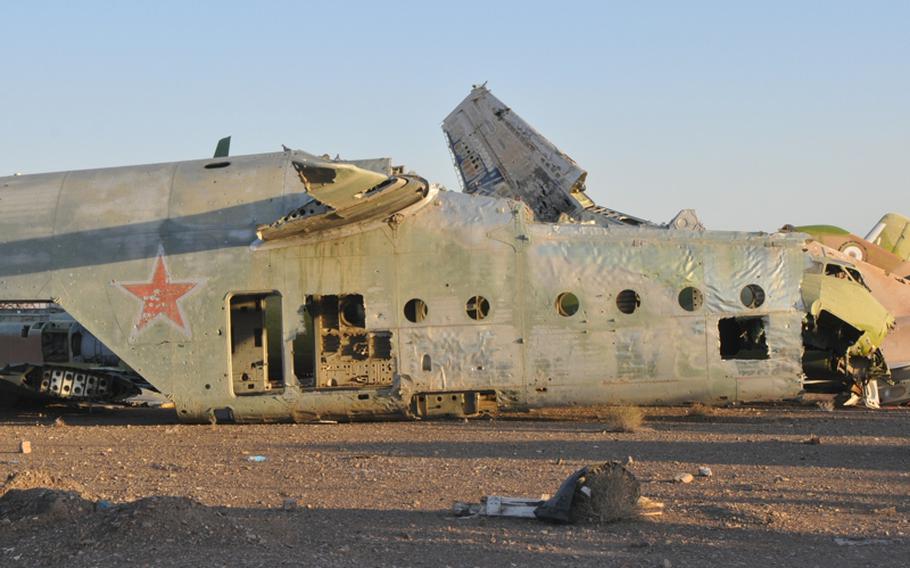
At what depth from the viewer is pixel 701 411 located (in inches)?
658

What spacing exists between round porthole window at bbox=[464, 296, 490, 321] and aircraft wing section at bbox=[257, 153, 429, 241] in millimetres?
1704

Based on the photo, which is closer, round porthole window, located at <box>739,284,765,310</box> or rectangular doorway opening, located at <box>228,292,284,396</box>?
round porthole window, located at <box>739,284,765,310</box>

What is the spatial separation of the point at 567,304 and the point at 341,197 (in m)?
3.81

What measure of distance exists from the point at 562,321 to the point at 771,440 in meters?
3.41

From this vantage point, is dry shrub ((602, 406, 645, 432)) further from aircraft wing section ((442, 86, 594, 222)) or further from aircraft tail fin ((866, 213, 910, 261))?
aircraft tail fin ((866, 213, 910, 261))

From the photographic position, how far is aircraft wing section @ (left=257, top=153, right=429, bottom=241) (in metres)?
13.4

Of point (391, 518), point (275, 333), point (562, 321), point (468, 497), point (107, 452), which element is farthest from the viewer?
point (275, 333)

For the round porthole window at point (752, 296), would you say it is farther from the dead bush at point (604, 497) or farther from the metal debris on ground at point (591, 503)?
the dead bush at point (604, 497)

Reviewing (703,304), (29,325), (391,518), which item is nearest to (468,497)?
(391,518)

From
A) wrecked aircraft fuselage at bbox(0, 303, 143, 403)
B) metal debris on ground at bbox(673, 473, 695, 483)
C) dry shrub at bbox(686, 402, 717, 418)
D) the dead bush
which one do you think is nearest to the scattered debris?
the dead bush

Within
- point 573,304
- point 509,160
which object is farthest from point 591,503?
point 509,160

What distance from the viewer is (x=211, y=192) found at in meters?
15.6

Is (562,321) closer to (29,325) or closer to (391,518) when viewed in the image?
(391,518)

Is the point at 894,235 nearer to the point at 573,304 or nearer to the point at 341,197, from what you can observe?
the point at 573,304
